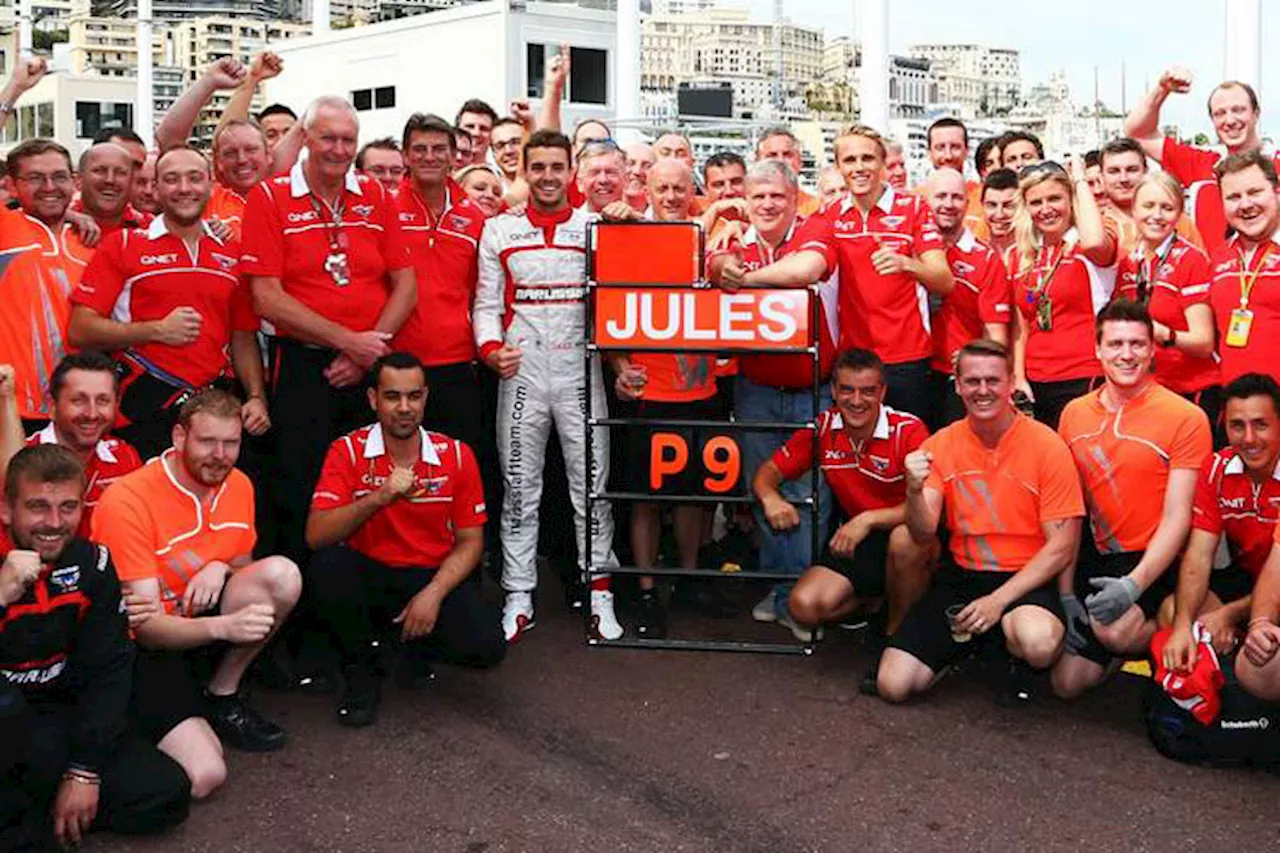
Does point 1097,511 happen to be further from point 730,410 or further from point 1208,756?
point 730,410

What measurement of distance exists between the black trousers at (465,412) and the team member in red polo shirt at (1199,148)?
3.26m

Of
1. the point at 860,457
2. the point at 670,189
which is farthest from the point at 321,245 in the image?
the point at 860,457

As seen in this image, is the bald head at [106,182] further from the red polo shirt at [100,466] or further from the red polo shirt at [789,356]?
the red polo shirt at [789,356]

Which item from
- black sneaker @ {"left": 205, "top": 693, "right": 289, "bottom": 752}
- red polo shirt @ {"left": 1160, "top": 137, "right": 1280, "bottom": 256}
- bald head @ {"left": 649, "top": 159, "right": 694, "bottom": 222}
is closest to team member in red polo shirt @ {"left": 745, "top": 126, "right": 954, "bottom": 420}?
bald head @ {"left": 649, "top": 159, "right": 694, "bottom": 222}

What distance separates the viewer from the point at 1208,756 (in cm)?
466

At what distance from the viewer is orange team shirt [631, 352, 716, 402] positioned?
242 inches

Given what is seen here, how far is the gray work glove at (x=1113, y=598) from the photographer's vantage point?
5.04 metres

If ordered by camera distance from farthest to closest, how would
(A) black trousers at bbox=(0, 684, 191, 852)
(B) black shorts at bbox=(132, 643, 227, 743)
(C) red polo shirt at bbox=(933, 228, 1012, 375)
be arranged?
(C) red polo shirt at bbox=(933, 228, 1012, 375) → (B) black shorts at bbox=(132, 643, 227, 743) → (A) black trousers at bbox=(0, 684, 191, 852)

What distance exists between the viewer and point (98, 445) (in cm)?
503

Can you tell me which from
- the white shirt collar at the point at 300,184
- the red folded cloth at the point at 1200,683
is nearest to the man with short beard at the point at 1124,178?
the red folded cloth at the point at 1200,683

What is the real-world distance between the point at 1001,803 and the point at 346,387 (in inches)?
121

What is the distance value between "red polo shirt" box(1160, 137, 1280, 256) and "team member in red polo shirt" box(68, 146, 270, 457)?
161 inches

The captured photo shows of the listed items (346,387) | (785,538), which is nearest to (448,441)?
(346,387)

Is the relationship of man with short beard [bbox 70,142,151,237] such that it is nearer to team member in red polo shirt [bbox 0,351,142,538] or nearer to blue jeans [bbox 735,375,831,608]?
team member in red polo shirt [bbox 0,351,142,538]
